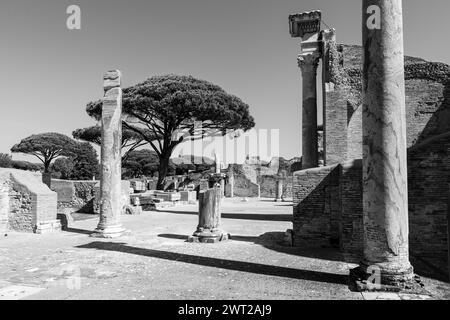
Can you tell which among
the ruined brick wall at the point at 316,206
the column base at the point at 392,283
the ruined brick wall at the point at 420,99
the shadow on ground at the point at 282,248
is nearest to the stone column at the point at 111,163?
the shadow on ground at the point at 282,248

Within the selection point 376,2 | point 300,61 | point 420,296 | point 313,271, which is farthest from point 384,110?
point 300,61

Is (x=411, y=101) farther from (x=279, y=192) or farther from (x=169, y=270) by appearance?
(x=279, y=192)

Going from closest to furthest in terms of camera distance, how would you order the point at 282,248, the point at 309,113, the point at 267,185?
1. the point at 282,248
2. the point at 309,113
3. the point at 267,185

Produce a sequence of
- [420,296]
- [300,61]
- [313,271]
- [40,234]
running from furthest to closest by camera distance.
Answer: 1. [300,61]
2. [40,234]
3. [313,271]
4. [420,296]

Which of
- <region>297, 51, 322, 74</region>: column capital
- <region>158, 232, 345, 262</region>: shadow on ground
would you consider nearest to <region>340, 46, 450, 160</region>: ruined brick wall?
<region>297, 51, 322, 74</region>: column capital

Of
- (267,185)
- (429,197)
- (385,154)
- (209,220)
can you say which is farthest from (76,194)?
(267,185)

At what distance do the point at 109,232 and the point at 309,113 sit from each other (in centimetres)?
705

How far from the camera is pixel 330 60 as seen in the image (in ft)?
38.1

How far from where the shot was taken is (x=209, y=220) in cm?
910

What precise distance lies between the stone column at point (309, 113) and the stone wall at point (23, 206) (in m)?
8.10

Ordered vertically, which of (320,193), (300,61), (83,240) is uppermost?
(300,61)

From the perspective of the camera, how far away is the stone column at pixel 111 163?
10.2 meters

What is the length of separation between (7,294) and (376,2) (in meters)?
6.30

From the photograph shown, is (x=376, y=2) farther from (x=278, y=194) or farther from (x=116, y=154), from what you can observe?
(x=278, y=194)
